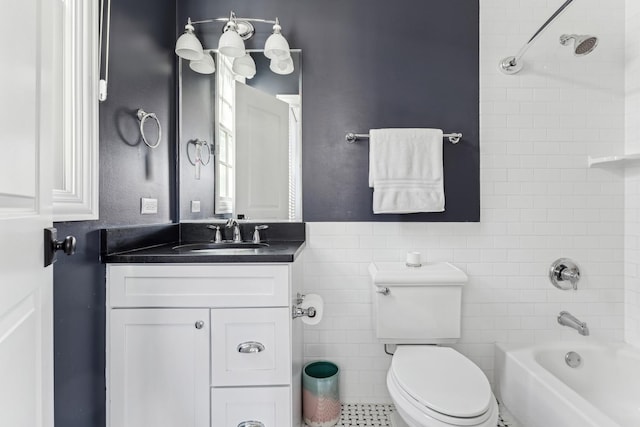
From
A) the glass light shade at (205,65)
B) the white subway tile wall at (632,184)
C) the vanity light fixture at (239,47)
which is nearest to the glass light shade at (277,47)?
the vanity light fixture at (239,47)

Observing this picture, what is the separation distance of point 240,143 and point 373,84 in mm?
816

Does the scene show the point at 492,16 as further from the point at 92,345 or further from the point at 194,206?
the point at 92,345

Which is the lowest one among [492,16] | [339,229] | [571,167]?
[339,229]

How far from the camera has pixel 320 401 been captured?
1654 mm

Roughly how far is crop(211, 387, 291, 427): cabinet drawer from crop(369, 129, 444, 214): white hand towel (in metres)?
0.98

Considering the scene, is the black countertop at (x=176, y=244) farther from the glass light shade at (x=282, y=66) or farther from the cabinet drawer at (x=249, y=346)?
the glass light shade at (x=282, y=66)

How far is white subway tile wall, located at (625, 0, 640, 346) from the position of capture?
177 centimetres

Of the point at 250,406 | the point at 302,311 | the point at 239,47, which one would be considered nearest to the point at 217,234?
the point at 302,311

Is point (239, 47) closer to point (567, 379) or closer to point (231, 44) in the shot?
point (231, 44)

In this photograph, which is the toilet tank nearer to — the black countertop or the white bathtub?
the white bathtub

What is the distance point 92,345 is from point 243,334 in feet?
1.76

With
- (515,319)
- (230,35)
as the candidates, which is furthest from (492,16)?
(515,319)

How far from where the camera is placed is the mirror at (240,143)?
73.6 inches

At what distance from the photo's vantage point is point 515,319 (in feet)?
6.05
